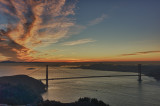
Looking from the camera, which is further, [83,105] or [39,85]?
[39,85]

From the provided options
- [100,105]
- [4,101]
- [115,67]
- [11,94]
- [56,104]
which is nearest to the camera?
[56,104]

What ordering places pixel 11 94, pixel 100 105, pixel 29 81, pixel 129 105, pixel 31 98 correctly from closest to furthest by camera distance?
pixel 100 105 < pixel 11 94 < pixel 129 105 < pixel 31 98 < pixel 29 81

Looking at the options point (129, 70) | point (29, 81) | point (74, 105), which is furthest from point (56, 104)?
point (129, 70)

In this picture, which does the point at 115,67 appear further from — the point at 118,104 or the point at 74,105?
the point at 74,105

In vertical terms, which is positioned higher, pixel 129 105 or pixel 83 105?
pixel 83 105

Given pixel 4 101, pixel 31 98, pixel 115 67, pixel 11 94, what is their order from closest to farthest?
pixel 4 101
pixel 11 94
pixel 31 98
pixel 115 67

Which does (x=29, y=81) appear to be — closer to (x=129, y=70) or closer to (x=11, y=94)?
(x=11, y=94)

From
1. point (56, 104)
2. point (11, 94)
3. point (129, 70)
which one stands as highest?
point (56, 104)

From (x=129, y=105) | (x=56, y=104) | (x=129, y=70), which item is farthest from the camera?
(x=129, y=70)

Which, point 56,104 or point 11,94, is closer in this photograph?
point 56,104

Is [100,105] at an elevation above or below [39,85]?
above

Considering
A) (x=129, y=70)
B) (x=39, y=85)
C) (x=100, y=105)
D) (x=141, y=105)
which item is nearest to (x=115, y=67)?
(x=129, y=70)
